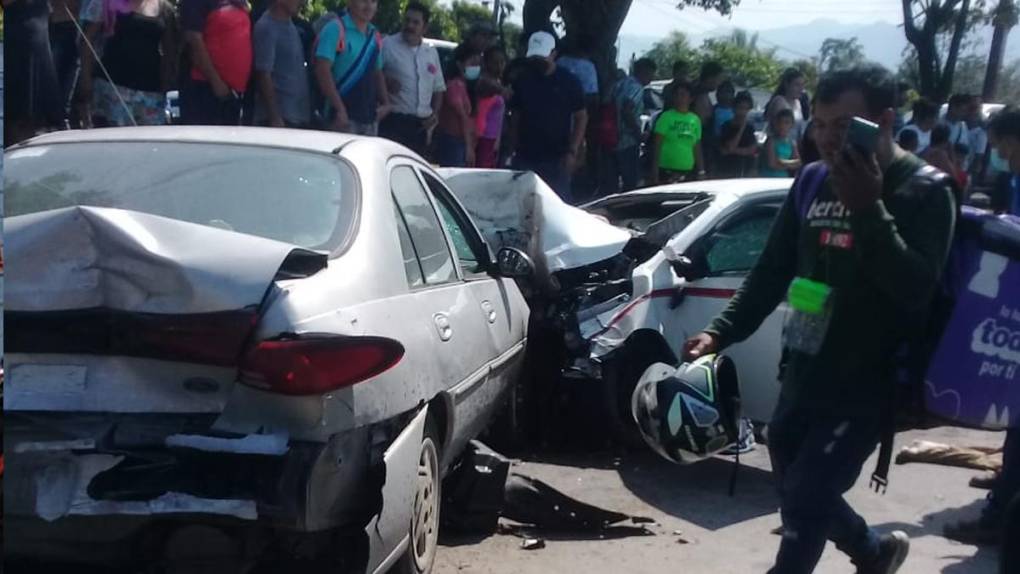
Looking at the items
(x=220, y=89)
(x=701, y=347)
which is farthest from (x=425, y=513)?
(x=220, y=89)

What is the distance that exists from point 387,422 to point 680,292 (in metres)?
A: 3.16

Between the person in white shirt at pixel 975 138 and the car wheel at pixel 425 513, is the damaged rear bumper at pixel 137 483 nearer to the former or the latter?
the car wheel at pixel 425 513

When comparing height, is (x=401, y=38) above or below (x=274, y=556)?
above

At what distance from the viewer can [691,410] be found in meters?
4.44

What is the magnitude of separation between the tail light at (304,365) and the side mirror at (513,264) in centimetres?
217

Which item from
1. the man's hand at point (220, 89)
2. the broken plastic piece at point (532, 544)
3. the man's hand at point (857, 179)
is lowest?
the broken plastic piece at point (532, 544)

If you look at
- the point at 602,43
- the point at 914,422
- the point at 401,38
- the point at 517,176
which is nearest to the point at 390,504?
the point at 914,422

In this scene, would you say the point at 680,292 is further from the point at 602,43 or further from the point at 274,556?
the point at 602,43

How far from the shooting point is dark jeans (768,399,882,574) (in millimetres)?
3939

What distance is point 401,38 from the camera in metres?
10.2

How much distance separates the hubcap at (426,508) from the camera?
4484 millimetres

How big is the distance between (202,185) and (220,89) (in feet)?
13.5

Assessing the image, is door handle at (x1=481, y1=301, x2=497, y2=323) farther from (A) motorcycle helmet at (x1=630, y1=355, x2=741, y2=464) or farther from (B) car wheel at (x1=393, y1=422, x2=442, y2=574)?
(A) motorcycle helmet at (x1=630, y1=355, x2=741, y2=464)

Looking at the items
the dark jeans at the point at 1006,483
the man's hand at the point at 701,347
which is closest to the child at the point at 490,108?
the dark jeans at the point at 1006,483
